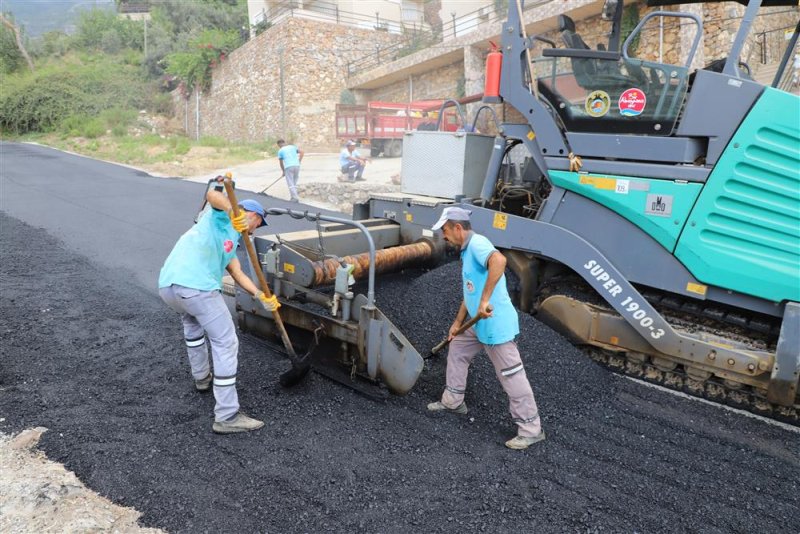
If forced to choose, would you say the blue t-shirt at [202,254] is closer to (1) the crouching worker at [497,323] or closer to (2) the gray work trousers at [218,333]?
(2) the gray work trousers at [218,333]

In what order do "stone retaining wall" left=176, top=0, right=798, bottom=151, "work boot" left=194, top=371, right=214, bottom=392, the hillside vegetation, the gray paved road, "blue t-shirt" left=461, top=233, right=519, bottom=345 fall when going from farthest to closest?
1. the hillside vegetation
2. "stone retaining wall" left=176, top=0, right=798, bottom=151
3. the gray paved road
4. "work boot" left=194, top=371, right=214, bottom=392
5. "blue t-shirt" left=461, top=233, right=519, bottom=345

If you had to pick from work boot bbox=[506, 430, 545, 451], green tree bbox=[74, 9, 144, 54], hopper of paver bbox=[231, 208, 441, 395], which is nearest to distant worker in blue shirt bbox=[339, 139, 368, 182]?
hopper of paver bbox=[231, 208, 441, 395]

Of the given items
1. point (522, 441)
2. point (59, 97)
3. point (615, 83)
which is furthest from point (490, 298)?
point (59, 97)

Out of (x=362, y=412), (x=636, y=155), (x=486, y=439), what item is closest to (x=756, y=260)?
(x=636, y=155)

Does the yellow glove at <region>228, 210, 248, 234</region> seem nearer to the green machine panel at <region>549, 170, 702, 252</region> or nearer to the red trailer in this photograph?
the green machine panel at <region>549, 170, 702, 252</region>

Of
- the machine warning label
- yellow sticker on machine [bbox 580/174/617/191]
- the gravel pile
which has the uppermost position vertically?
yellow sticker on machine [bbox 580/174/617/191]

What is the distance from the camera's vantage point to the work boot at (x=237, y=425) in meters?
3.20

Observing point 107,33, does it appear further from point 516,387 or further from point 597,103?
point 516,387

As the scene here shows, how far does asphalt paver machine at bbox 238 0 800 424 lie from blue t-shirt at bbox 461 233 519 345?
52 centimetres

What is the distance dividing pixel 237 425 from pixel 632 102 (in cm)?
326

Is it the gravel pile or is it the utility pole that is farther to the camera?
the utility pole

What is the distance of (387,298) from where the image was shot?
4723 mm

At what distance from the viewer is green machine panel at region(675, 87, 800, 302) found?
3.38m

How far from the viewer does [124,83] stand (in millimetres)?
28297
